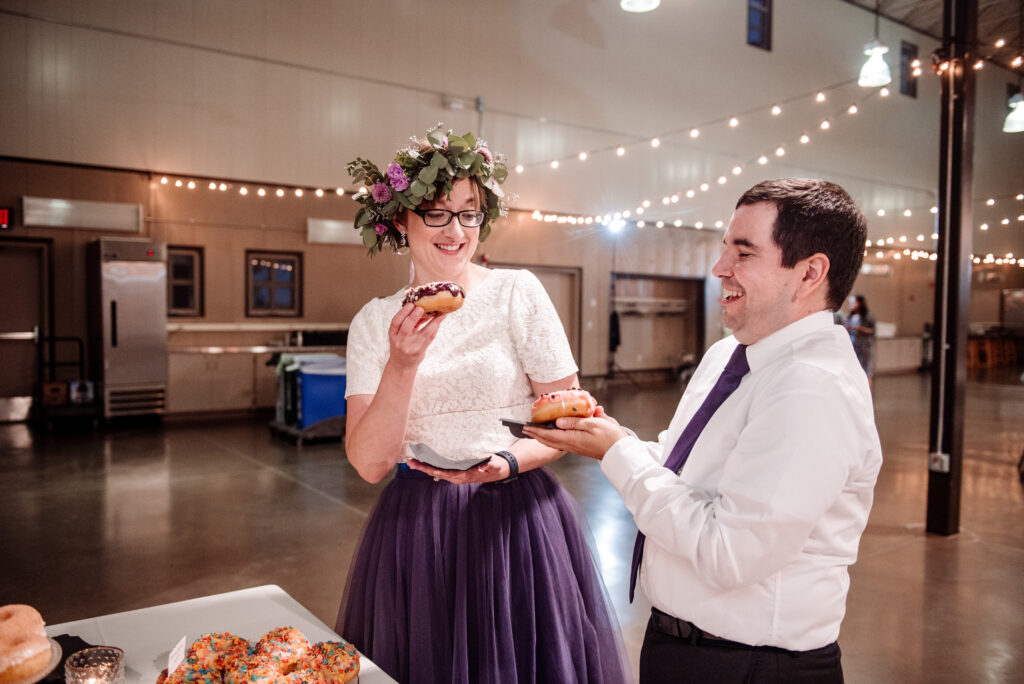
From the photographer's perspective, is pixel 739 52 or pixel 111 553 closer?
pixel 111 553

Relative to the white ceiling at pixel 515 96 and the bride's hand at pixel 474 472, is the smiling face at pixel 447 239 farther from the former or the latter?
the white ceiling at pixel 515 96

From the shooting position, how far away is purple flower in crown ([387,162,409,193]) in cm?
175

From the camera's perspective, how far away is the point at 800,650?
116 centimetres

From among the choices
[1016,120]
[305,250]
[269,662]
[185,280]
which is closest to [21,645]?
[269,662]

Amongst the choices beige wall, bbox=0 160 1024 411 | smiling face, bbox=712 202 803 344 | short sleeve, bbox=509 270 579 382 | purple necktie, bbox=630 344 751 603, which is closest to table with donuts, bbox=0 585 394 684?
purple necktie, bbox=630 344 751 603

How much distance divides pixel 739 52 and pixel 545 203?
5335 millimetres

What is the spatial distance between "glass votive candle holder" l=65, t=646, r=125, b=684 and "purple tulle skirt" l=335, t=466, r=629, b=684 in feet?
1.96

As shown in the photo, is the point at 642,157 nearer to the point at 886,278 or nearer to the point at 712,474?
the point at 886,278

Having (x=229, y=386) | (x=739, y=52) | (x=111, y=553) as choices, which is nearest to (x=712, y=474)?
(x=111, y=553)

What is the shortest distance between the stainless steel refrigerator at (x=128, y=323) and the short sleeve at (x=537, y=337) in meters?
8.58

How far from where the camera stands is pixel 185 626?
4.76ft

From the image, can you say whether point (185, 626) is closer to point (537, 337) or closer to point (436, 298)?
point (436, 298)

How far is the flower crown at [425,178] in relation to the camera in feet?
5.75

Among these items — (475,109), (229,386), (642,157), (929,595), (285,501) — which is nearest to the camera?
(929,595)
